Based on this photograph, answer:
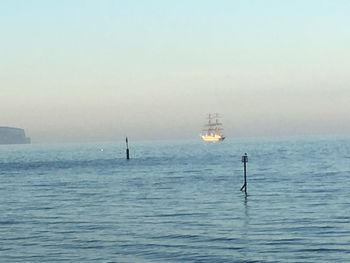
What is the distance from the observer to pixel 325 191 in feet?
218

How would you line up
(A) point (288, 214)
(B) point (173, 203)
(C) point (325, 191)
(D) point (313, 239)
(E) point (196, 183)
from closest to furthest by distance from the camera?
(D) point (313, 239) < (A) point (288, 214) < (B) point (173, 203) < (C) point (325, 191) < (E) point (196, 183)

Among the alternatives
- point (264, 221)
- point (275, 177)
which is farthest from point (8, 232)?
point (275, 177)

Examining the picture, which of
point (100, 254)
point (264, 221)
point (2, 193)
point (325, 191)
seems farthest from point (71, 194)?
point (100, 254)

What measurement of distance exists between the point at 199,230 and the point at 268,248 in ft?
24.7

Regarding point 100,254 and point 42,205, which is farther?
point 42,205

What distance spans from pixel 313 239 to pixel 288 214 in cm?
1174

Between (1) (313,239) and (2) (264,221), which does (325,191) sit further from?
(1) (313,239)

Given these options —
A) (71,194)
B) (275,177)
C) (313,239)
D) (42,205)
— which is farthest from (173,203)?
(275,177)

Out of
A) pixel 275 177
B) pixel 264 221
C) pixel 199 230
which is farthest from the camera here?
pixel 275 177

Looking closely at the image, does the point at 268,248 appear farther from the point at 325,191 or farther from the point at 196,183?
the point at 196,183

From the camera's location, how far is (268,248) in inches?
1307

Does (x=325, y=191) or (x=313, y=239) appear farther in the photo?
(x=325, y=191)

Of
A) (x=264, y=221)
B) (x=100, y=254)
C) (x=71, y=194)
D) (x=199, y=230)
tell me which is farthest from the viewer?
(x=71, y=194)

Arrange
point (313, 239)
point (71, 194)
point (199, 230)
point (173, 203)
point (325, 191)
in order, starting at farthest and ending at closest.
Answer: point (71, 194) < point (325, 191) < point (173, 203) < point (199, 230) < point (313, 239)
